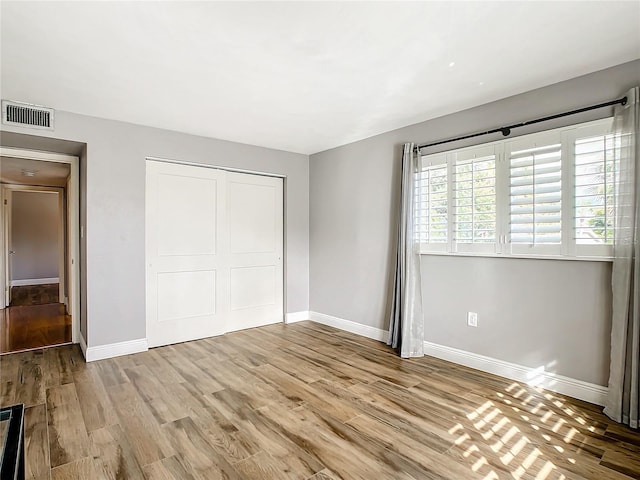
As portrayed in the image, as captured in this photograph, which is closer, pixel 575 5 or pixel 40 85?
pixel 575 5

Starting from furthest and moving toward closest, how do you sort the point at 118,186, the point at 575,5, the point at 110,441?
1. the point at 118,186
2. the point at 110,441
3. the point at 575,5

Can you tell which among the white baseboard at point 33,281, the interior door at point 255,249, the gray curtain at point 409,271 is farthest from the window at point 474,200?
the white baseboard at point 33,281

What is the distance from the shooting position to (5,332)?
15.3 feet

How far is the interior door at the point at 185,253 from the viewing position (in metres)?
4.14

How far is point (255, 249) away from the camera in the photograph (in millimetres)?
5043

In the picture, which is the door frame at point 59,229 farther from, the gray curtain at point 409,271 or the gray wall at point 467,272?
the gray curtain at point 409,271

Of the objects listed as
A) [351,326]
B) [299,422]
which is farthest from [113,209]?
[351,326]

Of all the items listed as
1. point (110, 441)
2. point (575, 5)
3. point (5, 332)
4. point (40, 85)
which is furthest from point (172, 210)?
point (575, 5)

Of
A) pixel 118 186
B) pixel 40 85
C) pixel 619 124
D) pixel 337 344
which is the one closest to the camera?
pixel 619 124

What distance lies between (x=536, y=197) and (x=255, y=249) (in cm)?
354

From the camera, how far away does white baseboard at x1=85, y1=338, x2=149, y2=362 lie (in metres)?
3.68

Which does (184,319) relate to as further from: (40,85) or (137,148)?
(40,85)

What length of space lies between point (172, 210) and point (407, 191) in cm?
286

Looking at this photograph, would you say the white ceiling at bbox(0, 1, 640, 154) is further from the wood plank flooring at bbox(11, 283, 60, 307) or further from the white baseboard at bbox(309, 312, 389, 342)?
the wood plank flooring at bbox(11, 283, 60, 307)
